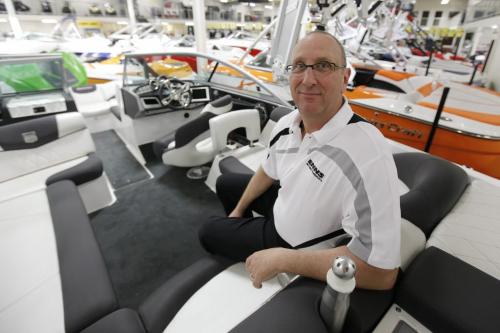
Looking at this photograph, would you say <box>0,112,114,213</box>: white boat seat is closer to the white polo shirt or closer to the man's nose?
the white polo shirt

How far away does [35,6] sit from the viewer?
41.7ft

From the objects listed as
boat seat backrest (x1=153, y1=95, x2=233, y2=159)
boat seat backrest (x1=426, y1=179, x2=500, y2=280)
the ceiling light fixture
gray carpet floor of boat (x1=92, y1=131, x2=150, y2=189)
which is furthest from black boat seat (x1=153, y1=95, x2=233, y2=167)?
the ceiling light fixture

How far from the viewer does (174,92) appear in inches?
116

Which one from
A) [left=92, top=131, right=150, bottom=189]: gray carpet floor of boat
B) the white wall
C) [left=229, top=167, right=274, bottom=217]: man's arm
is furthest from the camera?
the white wall

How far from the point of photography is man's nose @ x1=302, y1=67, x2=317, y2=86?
844mm

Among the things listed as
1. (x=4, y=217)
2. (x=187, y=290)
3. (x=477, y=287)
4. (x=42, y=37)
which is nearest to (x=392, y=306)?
(x=477, y=287)

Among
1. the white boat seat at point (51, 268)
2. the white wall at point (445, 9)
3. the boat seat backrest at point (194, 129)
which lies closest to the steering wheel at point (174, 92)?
the boat seat backrest at point (194, 129)

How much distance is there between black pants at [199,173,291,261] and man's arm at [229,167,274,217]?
0.05m

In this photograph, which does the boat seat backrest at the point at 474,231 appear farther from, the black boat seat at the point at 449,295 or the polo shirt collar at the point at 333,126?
the polo shirt collar at the point at 333,126

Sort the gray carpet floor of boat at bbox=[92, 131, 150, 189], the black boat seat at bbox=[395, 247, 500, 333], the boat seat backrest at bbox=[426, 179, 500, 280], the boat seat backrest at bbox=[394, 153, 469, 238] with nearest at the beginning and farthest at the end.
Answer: the black boat seat at bbox=[395, 247, 500, 333] < the boat seat backrest at bbox=[426, 179, 500, 280] < the boat seat backrest at bbox=[394, 153, 469, 238] < the gray carpet floor of boat at bbox=[92, 131, 150, 189]

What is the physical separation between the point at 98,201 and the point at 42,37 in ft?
39.9

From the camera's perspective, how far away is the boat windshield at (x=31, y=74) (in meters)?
2.08

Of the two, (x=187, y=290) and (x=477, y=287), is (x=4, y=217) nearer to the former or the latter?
(x=187, y=290)

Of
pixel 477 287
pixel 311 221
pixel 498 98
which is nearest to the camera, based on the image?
pixel 477 287
